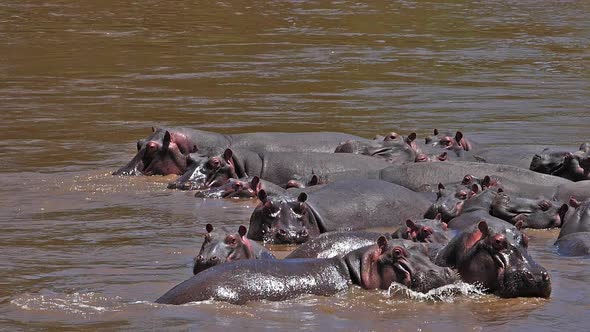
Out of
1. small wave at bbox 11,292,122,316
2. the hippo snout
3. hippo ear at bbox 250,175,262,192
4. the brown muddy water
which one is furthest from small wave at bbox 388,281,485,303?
hippo ear at bbox 250,175,262,192

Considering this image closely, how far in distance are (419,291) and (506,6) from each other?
73.6 ft

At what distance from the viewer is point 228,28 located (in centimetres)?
2427

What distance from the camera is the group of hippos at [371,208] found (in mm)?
6992

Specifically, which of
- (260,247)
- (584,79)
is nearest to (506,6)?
(584,79)

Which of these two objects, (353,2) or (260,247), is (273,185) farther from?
(353,2)

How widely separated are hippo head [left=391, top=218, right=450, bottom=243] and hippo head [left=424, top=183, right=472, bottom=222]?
951mm

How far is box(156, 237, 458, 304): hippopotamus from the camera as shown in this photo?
6.70m

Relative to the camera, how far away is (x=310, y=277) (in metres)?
6.94

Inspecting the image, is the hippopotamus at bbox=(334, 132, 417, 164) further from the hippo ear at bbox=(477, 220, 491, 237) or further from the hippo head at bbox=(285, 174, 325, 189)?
the hippo ear at bbox=(477, 220, 491, 237)

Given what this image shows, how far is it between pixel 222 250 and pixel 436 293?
3.95ft

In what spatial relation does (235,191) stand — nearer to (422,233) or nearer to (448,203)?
(448,203)

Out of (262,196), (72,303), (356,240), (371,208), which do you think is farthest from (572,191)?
(72,303)

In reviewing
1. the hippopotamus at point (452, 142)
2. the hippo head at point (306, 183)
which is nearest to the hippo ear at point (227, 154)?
the hippo head at point (306, 183)

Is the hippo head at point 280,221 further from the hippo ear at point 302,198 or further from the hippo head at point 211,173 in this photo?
the hippo head at point 211,173
